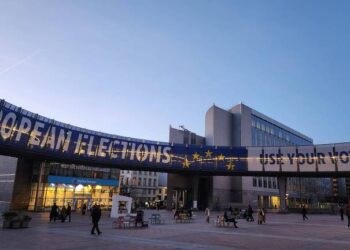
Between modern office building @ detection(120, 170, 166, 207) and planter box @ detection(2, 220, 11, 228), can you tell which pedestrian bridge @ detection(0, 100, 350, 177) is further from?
modern office building @ detection(120, 170, 166, 207)

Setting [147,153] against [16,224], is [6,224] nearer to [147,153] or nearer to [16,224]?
[16,224]

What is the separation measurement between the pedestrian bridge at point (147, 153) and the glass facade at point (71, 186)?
2925 millimetres

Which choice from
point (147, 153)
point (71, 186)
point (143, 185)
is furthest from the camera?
point (143, 185)

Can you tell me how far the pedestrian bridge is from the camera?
38.8 metres

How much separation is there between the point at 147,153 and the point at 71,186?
1327 centimetres

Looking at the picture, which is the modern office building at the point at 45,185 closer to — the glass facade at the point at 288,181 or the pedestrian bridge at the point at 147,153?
the pedestrian bridge at the point at 147,153

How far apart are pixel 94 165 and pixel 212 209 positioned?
2689cm

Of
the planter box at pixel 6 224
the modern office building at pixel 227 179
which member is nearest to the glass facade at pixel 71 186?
the modern office building at pixel 227 179

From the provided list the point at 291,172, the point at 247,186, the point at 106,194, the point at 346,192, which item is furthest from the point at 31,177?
the point at 346,192

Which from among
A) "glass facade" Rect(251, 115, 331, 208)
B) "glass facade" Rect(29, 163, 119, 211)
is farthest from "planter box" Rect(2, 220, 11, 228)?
"glass facade" Rect(251, 115, 331, 208)

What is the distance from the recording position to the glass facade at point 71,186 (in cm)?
4669

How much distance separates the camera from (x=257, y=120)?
293 feet

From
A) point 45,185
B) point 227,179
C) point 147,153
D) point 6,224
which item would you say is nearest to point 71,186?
point 45,185

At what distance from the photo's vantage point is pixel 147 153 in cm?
5572
